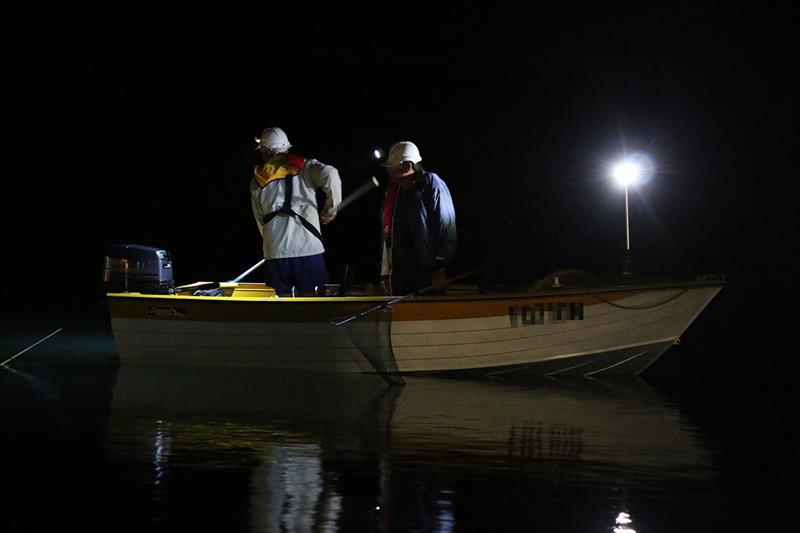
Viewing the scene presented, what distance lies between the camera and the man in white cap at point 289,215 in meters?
15.6

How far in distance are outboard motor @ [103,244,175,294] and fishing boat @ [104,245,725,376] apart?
0.23ft

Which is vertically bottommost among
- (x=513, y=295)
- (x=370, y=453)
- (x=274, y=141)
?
(x=370, y=453)

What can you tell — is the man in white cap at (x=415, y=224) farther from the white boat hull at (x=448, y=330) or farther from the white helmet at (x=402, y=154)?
the white boat hull at (x=448, y=330)

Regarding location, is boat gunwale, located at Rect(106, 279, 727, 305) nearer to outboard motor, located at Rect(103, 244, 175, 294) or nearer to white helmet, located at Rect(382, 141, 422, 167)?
outboard motor, located at Rect(103, 244, 175, 294)

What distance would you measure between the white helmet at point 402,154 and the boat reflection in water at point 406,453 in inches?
74.8

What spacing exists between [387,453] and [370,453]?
99 millimetres

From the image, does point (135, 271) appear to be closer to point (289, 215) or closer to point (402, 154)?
point (289, 215)

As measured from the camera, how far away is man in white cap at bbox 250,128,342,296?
15.6m

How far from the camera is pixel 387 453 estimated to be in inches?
403

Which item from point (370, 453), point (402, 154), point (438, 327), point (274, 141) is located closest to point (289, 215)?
point (274, 141)

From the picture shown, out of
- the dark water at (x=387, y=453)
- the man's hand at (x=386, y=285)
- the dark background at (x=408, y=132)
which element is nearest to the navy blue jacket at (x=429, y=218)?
the man's hand at (x=386, y=285)

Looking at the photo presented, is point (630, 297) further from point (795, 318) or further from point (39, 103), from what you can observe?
point (39, 103)

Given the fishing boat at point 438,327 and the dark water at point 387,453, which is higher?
the fishing boat at point 438,327

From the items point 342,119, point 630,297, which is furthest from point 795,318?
point 342,119
